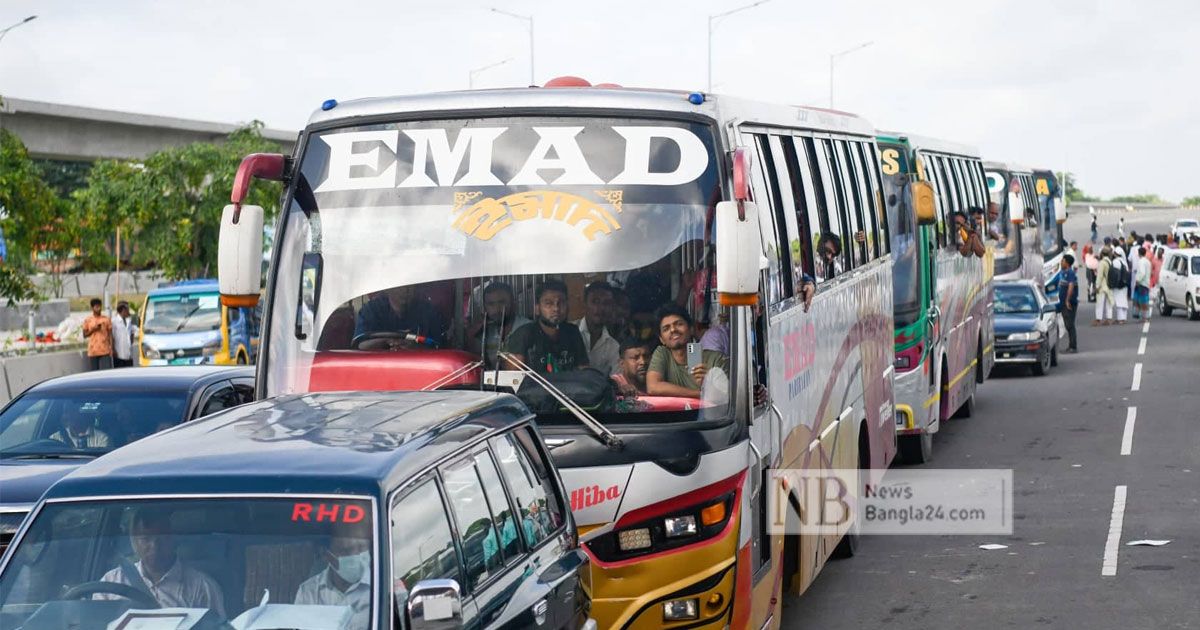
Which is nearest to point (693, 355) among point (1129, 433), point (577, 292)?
point (577, 292)

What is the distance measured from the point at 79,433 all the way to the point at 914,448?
9.33m

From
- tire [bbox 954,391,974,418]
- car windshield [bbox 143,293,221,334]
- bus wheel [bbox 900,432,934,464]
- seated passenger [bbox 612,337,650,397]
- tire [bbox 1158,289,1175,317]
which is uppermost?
seated passenger [bbox 612,337,650,397]

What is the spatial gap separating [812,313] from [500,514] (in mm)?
4732

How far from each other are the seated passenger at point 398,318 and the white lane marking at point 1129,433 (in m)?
12.2

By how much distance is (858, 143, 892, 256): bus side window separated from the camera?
13.6 m

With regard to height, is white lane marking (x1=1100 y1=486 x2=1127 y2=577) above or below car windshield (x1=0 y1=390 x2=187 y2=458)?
below

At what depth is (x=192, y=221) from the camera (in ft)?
140

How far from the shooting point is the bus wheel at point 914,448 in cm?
1738

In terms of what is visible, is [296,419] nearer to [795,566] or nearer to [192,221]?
[795,566]

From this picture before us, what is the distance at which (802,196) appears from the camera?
10328 mm

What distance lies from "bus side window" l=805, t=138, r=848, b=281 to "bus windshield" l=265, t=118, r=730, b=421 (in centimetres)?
304

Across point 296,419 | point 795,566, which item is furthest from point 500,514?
point 795,566

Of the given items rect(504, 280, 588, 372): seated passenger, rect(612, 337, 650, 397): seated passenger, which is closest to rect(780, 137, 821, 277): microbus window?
rect(612, 337, 650, 397): seated passenger

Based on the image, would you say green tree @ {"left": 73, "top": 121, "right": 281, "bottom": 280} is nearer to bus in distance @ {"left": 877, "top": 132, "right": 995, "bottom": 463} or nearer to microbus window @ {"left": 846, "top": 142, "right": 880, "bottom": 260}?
bus in distance @ {"left": 877, "top": 132, "right": 995, "bottom": 463}
